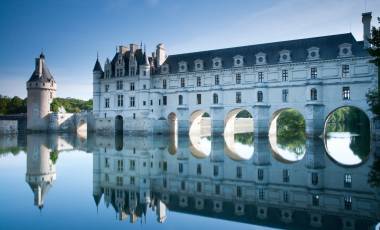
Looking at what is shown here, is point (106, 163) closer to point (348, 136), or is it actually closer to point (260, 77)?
point (260, 77)

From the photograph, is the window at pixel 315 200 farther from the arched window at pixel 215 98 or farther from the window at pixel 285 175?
the arched window at pixel 215 98

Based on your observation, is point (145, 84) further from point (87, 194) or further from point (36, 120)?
point (87, 194)

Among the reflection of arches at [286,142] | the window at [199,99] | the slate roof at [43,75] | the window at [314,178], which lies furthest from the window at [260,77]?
the slate roof at [43,75]

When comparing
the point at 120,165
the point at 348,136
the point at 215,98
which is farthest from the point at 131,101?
the point at 120,165

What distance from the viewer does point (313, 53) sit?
114 ft

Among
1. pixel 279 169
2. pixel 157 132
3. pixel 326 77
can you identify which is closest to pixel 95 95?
pixel 157 132

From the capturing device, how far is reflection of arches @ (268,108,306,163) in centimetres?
2106

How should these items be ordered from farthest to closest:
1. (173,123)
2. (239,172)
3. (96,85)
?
(96,85), (173,123), (239,172)

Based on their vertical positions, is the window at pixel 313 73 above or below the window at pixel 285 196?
above

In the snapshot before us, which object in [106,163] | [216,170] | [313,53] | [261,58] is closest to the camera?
[216,170]

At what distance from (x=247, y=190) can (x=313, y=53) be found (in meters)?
26.9

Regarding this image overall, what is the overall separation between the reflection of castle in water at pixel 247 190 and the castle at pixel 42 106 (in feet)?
123

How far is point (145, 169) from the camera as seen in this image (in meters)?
16.8

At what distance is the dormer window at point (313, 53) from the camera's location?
34406mm
